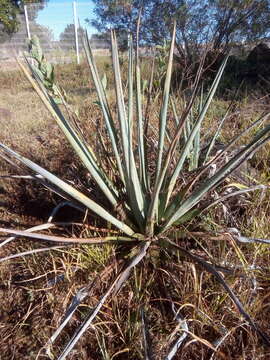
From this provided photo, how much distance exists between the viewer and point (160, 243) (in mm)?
1172

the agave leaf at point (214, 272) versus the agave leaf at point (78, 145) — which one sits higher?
the agave leaf at point (78, 145)

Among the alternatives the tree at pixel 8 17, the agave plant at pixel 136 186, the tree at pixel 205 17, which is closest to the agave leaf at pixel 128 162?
the agave plant at pixel 136 186

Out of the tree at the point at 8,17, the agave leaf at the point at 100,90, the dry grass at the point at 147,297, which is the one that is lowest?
the dry grass at the point at 147,297

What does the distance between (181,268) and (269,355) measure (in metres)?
0.37

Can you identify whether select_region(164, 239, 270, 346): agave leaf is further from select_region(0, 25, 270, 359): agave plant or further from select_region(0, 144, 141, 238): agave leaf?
select_region(0, 144, 141, 238): agave leaf

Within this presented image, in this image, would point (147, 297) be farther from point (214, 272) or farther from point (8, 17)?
point (8, 17)

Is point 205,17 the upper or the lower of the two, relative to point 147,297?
upper

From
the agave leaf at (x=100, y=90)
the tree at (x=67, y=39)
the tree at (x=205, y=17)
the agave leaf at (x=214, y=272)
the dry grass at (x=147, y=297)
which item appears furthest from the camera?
the tree at (x=67, y=39)

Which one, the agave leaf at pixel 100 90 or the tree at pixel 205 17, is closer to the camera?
the agave leaf at pixel 100 90

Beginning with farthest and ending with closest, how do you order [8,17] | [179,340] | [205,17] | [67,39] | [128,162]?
1. [8,17]
2. [67,39]
3. [205,17]
4. [128,162]
5. [179,340]

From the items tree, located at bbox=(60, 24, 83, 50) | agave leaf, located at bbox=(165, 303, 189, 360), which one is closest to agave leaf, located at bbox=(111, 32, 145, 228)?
agave leaf, located at bbox=(165, 303, 189, 360)

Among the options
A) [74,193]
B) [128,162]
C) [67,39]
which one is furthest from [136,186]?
[67,39]

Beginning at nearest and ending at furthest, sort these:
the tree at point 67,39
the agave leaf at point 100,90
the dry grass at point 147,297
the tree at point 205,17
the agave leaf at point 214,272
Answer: the agave leaf at point 214,272 < the dry grass at point 147,297 < the agave leaf at point 100,90 < the tree at point 205,17 < the tree at point 67,39

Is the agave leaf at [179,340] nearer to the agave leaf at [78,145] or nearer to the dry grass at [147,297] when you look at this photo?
the dry grass at [147,297]
